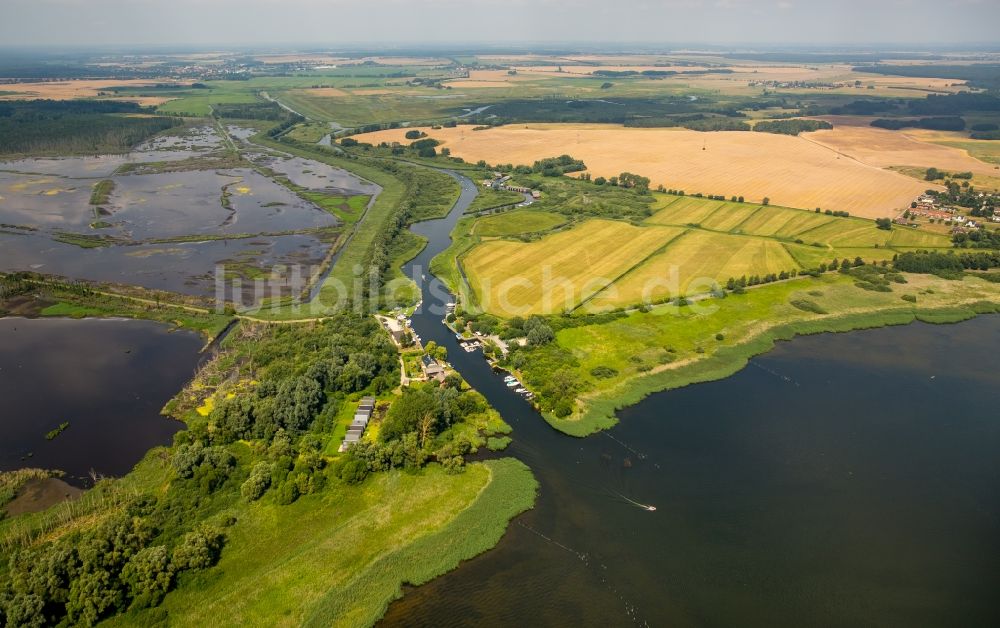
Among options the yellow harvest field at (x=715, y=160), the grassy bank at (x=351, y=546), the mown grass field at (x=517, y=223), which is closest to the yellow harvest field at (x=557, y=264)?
the mown grass field at (x=517, y=223)

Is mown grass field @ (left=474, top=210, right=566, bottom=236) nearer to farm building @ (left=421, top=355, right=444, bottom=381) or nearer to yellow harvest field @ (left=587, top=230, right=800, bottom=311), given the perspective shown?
yellow harvest field @ (left=587, top=230, right=800, bottom=311)

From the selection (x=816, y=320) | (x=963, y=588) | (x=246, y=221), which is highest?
(x=246, y=221)

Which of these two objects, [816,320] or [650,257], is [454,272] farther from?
[816,320]

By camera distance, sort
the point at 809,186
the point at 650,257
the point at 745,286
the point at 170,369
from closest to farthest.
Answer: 1. the point at 170,369
2. the point at 745,286
3. the point at 650,257
4. the point at 809,186

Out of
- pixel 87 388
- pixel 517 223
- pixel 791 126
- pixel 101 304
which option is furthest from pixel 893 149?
pixel 87 388

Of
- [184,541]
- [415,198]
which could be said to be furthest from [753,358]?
[415,198]

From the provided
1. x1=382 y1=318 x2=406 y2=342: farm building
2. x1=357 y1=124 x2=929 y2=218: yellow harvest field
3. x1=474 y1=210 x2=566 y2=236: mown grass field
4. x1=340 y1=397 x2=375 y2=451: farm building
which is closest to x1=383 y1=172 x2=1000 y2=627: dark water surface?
x1=382 y1=318 x2=406 y2=342: farm building

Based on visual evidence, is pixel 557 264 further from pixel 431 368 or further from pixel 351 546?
pixel 351 546
